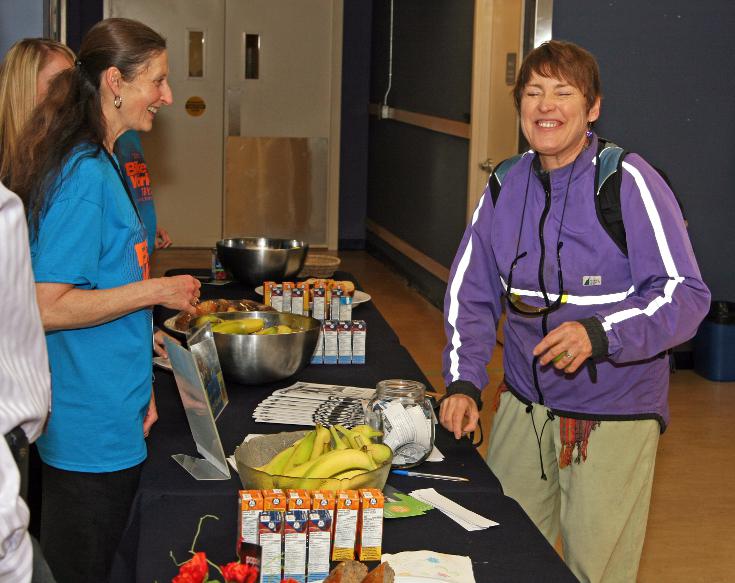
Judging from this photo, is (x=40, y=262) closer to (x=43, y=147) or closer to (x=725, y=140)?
(x=43, y=147)

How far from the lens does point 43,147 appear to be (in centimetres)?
219

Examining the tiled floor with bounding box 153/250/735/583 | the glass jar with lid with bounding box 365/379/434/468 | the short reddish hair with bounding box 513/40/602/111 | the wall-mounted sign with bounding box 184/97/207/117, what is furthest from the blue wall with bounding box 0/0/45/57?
the wall-mounted sign with bounding box 184/97/207/117

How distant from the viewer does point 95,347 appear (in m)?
2.22

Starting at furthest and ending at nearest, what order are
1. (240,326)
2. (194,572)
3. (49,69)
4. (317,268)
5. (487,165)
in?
(487,165)
(317,268)
(49,69)
(240,326)
(194,572)

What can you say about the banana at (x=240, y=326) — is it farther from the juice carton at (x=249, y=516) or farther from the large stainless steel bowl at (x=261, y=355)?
the juice carton at (x=249, y=516)

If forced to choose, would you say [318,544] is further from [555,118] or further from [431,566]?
[555,118]

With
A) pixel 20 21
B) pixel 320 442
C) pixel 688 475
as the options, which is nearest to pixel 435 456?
pixel 320 442

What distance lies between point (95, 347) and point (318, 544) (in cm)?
83

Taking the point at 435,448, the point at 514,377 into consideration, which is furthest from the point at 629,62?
the point at 435,448

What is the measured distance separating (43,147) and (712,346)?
16.1 ft

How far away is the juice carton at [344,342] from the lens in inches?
117

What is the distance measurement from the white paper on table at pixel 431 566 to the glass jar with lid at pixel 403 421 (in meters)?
0.39

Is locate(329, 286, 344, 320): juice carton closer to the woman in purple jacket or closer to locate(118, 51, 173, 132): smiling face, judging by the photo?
the woman in purple jacket

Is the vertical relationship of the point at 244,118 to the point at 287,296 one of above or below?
above
